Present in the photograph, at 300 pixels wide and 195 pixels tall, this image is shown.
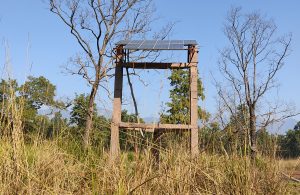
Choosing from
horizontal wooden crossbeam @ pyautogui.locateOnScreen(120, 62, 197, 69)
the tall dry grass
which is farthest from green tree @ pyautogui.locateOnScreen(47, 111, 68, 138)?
horizontal wooden crossbeam @ pyautogui.locateOnScreen(120, 62, 197, 69)

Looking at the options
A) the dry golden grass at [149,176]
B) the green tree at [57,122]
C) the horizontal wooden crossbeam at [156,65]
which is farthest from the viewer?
the horizontal wooden crossbeam at [156,65]

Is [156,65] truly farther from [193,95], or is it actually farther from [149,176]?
[149,176]

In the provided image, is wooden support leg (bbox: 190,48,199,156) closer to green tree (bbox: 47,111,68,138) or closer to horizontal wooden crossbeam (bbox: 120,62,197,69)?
horizontal wooden crossbeam (bbox: 120,62,197,69)

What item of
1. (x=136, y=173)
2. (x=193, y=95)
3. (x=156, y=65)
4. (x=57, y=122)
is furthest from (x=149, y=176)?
(x=156, y=65)

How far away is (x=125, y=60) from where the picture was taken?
551 cm

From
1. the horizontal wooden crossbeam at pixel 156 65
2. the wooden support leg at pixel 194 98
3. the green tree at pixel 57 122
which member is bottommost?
the green tree at pixel 57 122

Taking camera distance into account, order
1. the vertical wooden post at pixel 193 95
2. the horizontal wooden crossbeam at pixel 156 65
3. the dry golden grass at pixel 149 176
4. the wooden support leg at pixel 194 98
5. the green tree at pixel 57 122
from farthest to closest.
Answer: the horizontal wooden crossbeam at pixel 156 65
the wooden support leg at pixel 194 98
the vertical wooden post at pixel 193 95
the green tree at pixel 57 122
the dry golden grass at pixel 149 176

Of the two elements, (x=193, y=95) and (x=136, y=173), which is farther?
A: (x=193, y=95)

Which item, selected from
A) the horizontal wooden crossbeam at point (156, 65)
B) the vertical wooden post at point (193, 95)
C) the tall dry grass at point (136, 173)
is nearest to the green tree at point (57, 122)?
the tall dry grass at point (136, 173)

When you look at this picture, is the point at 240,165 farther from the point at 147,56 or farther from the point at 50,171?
the point at 147,56

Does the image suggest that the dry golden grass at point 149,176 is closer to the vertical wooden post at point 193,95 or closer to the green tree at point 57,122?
the green tree at point 57,122

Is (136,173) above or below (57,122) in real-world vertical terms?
below

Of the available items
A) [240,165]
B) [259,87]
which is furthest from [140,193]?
[259,87]

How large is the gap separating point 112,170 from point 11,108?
961 mm
